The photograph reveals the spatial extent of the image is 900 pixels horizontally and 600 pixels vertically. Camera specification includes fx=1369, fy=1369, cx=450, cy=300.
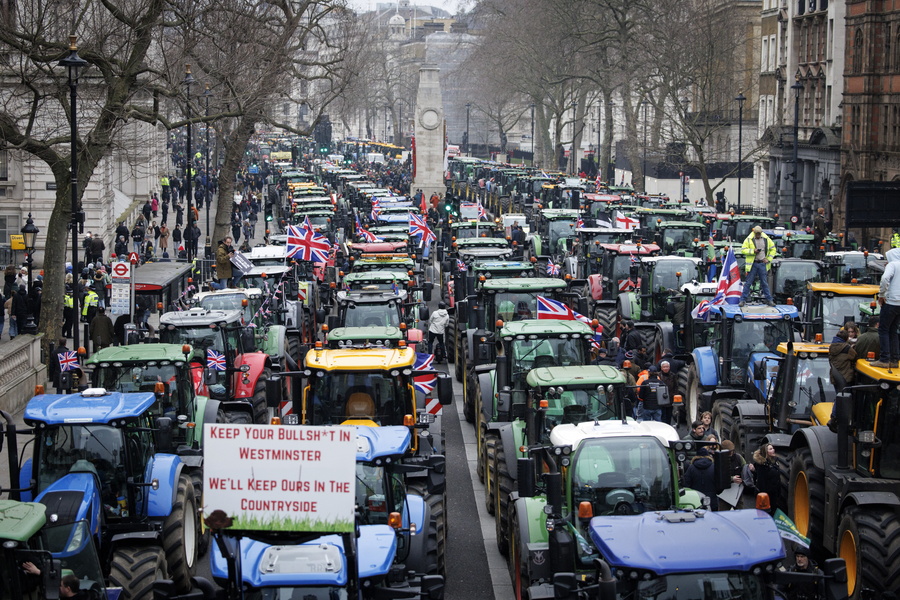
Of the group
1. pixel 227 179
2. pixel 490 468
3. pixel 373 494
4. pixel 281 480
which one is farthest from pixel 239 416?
pixel 227 179

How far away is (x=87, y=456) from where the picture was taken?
13.4m

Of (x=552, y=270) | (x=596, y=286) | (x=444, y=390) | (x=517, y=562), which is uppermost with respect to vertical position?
(x=552, y=270)

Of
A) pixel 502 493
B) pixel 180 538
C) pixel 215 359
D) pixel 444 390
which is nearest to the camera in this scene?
pixel 180 538

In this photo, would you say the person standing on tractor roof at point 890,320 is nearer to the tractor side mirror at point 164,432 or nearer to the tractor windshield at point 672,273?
the tractor side mirror at point 164,432

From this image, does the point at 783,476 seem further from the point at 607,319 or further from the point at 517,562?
the point at 607,319

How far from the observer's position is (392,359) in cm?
1633

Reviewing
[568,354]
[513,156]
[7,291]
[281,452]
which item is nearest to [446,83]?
[513,156]

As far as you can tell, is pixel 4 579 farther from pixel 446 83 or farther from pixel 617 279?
pixel 446 83

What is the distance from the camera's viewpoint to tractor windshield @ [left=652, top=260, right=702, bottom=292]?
27.6 metres

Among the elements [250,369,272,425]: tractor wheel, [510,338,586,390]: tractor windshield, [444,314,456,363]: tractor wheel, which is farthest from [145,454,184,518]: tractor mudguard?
[444,314,456,363]: tractor wheel

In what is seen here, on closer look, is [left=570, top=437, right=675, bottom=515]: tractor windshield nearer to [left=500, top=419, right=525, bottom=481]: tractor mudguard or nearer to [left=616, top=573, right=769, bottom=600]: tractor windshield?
[left=616, top=573, right=769, bottom=600]: tractor windshield

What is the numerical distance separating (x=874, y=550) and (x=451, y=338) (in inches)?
671

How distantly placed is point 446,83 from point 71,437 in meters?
131

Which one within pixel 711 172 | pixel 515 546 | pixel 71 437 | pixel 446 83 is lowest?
pixel 515 546
